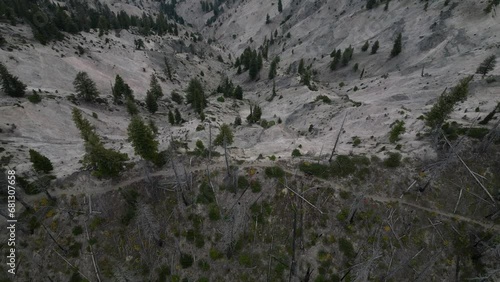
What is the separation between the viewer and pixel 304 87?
112 metres

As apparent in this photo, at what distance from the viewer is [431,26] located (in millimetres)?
115500

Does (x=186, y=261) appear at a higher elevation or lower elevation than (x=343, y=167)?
lower

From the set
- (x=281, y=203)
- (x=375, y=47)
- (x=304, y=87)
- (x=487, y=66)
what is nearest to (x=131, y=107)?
(x=281, y=203)

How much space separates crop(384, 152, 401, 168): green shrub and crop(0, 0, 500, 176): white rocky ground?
3011 millimetres

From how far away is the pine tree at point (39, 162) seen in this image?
44719mm

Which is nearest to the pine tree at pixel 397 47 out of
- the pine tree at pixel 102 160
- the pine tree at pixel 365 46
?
the pine tree at pixel 365 46

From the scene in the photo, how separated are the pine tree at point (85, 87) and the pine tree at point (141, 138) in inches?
2038

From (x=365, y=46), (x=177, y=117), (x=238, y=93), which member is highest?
(x=365, y=46)

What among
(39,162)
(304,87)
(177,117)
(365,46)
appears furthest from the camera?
(365,46)

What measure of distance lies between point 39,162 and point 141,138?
758 inches

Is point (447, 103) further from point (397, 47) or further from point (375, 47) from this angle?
point (375, 47)

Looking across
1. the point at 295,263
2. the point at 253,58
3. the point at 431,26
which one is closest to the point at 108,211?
the point at 295,263

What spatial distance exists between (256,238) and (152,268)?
58.9ft

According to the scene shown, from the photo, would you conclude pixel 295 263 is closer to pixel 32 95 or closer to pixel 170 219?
pixel 170 219
